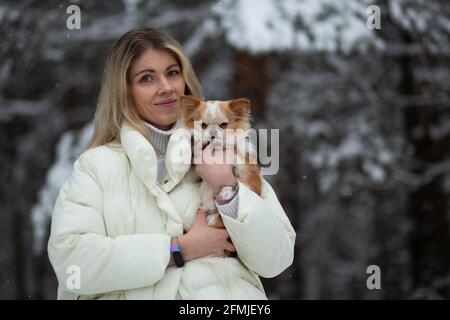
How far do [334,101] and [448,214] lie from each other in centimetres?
274

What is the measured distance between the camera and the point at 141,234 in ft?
9.73

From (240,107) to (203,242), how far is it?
0.92m

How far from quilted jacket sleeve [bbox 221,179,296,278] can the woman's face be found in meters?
0.71

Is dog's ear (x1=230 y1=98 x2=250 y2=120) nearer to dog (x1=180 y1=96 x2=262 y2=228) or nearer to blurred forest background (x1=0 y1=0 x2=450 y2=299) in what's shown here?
dog (x1=180 y1=96 x2=262 y2=228)

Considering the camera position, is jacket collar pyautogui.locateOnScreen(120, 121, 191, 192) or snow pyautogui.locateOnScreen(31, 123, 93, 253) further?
snow pyautogui.locateOnScreen(31, 123, 93, 253)

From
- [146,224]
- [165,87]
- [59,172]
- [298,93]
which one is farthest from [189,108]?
[298,93]

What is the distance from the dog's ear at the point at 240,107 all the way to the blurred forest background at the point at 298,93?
567 centimetres

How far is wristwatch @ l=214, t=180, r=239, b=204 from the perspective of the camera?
3104 millimetres

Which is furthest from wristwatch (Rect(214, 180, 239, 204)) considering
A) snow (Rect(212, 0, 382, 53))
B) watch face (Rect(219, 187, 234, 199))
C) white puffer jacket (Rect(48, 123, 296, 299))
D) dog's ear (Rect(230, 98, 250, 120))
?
snow (Rect(212, 0, 382, 53))

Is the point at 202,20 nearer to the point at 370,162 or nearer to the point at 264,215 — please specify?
the point at 370,162

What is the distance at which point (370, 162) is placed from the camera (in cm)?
1021

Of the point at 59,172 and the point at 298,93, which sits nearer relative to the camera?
the point at 59,172

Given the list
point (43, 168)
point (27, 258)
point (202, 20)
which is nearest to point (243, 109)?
point (202, 20)

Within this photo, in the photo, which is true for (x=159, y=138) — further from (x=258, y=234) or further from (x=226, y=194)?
(x=258, y=234)
